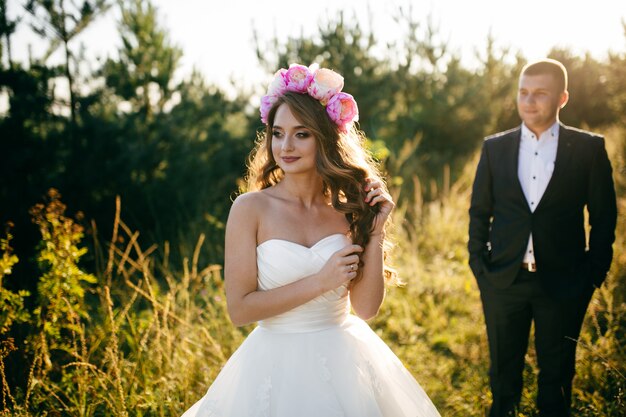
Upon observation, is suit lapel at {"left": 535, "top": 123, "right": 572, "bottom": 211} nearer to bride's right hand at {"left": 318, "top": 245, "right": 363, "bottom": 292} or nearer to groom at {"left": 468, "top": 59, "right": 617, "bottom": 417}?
groom at {"left": 468, "top": 59, "right": 617, "bottom": 417}

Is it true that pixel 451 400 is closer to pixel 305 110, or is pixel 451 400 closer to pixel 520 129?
pixel 520 129

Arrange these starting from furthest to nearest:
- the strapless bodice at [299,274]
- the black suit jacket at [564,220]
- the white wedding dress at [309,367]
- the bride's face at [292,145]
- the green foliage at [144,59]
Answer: the green foliage at [144,59], the black suit jacket at [564,220], the bride's face at [292,145], the strapless bodice at [299,274], the white wedding dress at [309,367]

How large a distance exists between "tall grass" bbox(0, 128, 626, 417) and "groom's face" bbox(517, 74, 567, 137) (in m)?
1.43

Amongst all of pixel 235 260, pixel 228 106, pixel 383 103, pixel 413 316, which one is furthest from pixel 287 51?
pixel 235 260

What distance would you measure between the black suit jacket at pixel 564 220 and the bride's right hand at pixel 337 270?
153 centimetres

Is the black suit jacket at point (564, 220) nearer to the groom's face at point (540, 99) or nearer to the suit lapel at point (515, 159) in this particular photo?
the suit lapel at point (515, 159)

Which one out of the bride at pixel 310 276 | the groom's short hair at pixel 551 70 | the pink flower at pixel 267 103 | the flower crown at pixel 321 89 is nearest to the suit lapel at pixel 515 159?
the groom's short hair at pixel 551 70

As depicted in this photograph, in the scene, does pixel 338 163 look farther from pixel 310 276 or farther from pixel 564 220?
pixel 564 220

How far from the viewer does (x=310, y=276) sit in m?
2.31

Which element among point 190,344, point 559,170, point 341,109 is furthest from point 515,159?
point 190,344

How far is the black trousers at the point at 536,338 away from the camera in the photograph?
10.7 ft

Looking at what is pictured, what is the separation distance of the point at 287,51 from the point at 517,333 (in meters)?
8.88

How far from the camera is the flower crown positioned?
2619 mm

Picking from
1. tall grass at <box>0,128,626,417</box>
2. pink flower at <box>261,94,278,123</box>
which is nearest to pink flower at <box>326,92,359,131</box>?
pink flower at <box>261,94,278,123</box>
